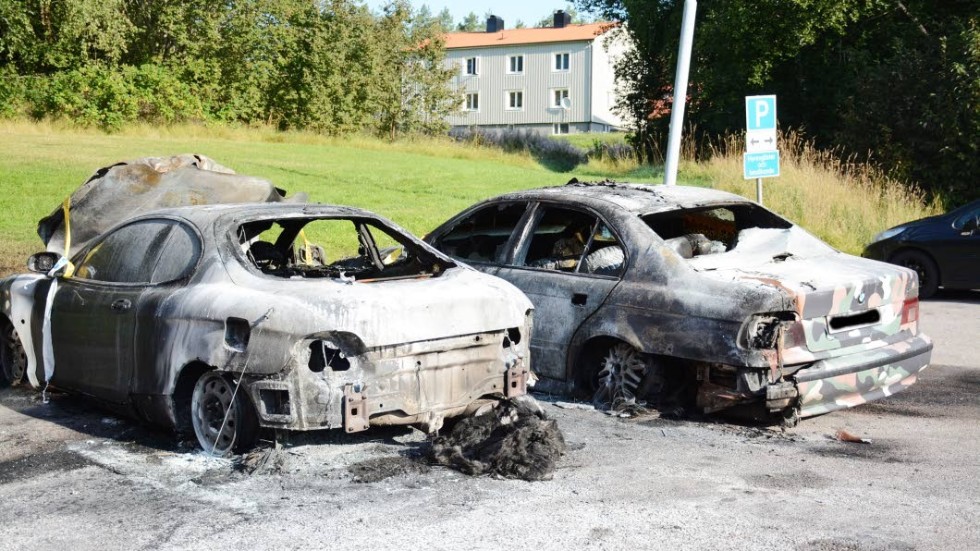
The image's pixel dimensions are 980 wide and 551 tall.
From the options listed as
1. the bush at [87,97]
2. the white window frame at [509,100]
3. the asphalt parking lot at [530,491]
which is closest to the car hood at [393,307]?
the asphalt parking lot at [530,491]

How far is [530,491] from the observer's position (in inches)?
221

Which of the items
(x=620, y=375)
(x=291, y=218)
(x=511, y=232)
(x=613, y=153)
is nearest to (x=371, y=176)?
(x=613, y=153)

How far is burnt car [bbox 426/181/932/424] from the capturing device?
6723 millimetres

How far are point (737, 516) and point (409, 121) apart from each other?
53.1 m

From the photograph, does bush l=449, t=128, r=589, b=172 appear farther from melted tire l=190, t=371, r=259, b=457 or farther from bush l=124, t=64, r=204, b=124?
melted tire l=190, t=371, r=259, b=457

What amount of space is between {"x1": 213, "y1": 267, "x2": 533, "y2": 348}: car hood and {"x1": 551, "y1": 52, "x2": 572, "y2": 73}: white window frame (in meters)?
81.3

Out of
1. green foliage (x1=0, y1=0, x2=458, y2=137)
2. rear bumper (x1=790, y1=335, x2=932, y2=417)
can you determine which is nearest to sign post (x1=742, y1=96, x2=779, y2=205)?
rear bumper (x1=790, y1=335, x2=932, y2=417)

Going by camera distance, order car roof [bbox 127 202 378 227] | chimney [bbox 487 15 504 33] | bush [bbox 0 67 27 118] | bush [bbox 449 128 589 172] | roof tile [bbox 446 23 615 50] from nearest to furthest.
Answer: car roof [bbox 127 202 378 227]
bush [bbox 0 67 27 118]
bush [bbox 449 128 589 172]
roof tile [bbox 446 23 615 50]
chimney [bbox 487 15 504 33]

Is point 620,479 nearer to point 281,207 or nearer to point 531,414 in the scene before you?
point 531,414

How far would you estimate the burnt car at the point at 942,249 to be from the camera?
14.0 meters

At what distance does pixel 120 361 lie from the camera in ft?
21.8

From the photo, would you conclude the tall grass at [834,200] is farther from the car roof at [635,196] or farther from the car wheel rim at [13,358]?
the car wheel rim at [13,358]

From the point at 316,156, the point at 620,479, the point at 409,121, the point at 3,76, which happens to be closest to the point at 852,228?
the point at 620,479

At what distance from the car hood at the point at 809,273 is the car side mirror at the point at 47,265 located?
4155 mm
